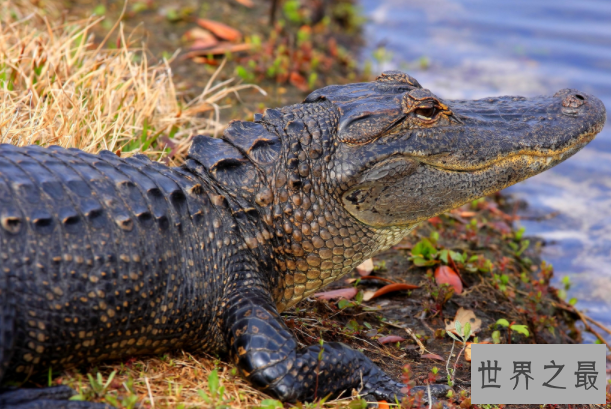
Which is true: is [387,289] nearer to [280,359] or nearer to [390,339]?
[390,339]

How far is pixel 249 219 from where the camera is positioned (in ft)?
10.8

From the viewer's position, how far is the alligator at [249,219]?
2713mm

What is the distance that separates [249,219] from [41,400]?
1.24m

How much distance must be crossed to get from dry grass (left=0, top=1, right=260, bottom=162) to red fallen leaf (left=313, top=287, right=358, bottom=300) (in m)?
1.46

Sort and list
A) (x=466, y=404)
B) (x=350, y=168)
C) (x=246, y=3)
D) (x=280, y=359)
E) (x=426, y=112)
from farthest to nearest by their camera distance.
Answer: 1. (x=246, y=3)
2. (x=426, y=112)
3. (x=350, y=168)
4. (x=466, y=404)
5. (x=280, y=359)

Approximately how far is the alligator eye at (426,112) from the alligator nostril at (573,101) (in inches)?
35.7

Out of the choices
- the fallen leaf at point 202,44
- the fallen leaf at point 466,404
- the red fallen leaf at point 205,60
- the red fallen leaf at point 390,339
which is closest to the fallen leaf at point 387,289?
the red fallen leaf at point 390,339

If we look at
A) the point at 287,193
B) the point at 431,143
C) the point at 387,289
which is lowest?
the point at 387,289

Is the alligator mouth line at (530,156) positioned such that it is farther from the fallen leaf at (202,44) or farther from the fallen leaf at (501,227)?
the fallen leaf at (202,44)

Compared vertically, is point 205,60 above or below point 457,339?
above

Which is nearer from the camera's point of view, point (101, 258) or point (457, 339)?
point (101, 258)

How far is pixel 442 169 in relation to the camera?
3490mm

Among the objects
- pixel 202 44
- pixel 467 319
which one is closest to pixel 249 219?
pixel 467 319

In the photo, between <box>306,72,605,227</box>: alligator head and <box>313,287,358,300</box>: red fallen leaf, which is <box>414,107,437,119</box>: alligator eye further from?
<box>313,287,358,300</box>: red fallen leaf
